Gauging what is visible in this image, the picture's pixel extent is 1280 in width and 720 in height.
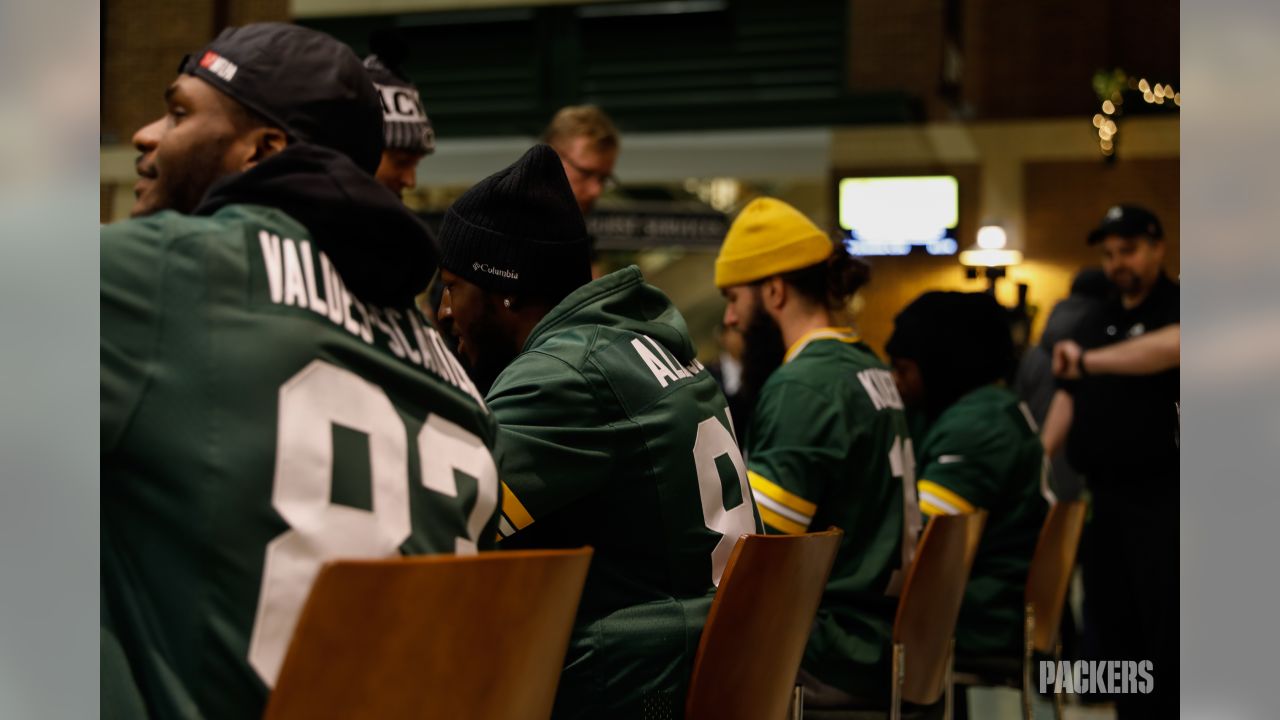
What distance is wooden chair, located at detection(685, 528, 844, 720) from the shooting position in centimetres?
172

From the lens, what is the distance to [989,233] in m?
9.96

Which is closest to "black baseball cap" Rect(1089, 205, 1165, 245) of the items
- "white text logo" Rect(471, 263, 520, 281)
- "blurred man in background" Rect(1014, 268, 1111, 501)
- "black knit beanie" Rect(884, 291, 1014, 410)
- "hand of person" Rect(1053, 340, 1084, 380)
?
"hand of person" Rect(1053, 340, 1084, 380)

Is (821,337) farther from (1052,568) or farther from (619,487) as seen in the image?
(619,487)

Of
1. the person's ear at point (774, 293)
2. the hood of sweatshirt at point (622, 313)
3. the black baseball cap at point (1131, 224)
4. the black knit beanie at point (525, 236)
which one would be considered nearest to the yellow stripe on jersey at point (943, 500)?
the person's ear at point (774, 293)

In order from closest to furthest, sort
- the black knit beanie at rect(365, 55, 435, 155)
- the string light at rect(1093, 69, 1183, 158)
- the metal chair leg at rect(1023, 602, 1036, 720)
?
the black knit beanie at rect(365, 55, 435, 155), the metal chair leg at rect(1023, 602, 1036, 720), the string light at rect(1093, 69, 1183, 158)

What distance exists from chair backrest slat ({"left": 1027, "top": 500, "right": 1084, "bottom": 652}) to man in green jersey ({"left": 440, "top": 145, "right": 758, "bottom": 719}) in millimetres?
1662

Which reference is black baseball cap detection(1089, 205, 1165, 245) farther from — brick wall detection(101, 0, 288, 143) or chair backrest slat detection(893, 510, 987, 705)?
brick wall detection(101, 0, 288, 143)

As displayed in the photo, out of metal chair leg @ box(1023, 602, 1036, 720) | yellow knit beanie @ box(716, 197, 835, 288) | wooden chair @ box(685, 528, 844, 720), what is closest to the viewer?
wooden chair @ box(685, 528, 844, 720)

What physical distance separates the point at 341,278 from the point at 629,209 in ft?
26.3

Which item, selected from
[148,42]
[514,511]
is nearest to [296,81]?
[514,511]

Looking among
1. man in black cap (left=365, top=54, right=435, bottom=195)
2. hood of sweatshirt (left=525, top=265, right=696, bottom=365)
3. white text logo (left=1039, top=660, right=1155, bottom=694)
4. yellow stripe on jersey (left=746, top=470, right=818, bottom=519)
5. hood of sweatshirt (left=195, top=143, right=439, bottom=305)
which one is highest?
man in black cap (left=365, top=54, right=435, bottom=195)

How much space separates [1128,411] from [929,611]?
196 centimetres
